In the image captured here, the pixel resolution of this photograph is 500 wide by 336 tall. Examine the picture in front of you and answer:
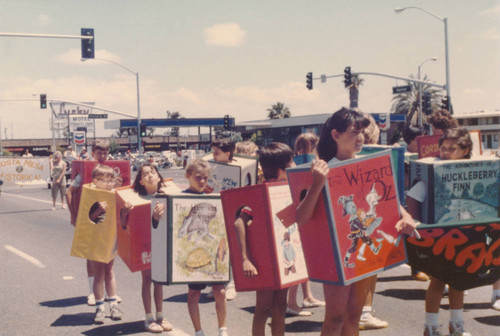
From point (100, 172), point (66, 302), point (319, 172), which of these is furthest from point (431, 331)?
point (66, 302)

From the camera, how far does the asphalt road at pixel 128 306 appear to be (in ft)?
18.9

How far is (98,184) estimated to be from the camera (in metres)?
6.34

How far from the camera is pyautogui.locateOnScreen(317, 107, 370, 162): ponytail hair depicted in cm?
384

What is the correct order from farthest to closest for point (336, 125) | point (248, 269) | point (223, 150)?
point (223, 150), point (248, 269), point (336, 125)

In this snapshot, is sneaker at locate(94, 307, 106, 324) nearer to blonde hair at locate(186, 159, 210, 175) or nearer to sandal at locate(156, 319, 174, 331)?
sandal at locate(156, 319, 174, 331)

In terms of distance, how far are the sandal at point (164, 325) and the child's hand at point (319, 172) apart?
287 centimetres

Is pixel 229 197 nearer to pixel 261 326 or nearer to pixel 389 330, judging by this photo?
pixel 261 326

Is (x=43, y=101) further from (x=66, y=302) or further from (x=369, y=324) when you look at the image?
(x=369, y=324)

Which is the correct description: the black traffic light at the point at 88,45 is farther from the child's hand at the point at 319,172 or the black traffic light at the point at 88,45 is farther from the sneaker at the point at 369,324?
the child's hand at the point at 319,172

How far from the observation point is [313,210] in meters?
3.60

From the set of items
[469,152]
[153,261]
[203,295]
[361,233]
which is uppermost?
[469,152]

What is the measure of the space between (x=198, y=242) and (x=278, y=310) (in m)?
0.91

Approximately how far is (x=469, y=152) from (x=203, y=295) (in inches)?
149

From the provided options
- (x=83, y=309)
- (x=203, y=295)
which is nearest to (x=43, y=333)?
(x=83, y=309)
